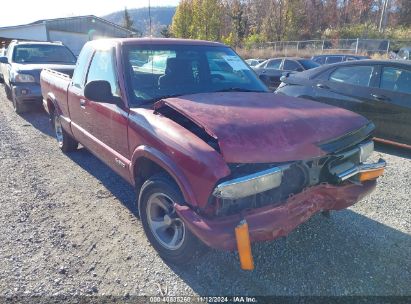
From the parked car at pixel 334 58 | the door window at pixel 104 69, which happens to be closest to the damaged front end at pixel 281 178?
the door window at pixel 104 69

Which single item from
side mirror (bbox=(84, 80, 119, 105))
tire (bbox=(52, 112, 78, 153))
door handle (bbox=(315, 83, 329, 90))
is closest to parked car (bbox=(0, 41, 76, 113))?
tire (bbox=(52, 112, 78, 153))

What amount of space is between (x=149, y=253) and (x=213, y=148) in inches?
51.4

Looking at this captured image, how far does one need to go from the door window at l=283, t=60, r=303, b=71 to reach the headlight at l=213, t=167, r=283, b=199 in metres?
11.5

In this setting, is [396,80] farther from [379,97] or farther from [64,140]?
[64,140]

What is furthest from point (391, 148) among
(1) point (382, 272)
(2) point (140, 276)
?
(2) point (140, 276)

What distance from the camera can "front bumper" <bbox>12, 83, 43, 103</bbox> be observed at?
314 inches

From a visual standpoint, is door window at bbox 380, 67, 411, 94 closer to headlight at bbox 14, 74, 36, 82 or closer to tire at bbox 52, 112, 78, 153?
tire at bbox 52, 112, 78, 153

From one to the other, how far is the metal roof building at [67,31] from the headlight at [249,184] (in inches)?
1363

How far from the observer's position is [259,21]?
147 feet

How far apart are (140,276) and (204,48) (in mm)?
2679

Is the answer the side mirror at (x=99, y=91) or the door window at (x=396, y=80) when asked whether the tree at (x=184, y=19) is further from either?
the side mirror at (x=99, y=91)

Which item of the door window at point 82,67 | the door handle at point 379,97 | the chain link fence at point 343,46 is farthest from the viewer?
the chain link fence at point 343,46

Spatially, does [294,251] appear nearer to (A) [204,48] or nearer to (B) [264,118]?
(B) [264,118]

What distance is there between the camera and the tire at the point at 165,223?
261 cm
